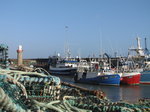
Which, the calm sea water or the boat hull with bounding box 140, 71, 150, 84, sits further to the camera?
the boat hull with bounding box 140, 71, 150, 84

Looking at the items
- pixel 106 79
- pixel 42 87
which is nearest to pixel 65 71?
pixel 106 79

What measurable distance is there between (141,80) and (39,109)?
23.9 metres

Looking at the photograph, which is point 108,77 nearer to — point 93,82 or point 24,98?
point 93,82

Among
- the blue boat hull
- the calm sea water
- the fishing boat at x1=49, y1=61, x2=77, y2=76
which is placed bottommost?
the calm sea water

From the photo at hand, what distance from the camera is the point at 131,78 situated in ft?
76.3

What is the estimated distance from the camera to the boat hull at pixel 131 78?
75.9ft

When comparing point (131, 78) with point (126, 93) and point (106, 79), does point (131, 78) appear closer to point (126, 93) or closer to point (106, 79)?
point (106, 79)

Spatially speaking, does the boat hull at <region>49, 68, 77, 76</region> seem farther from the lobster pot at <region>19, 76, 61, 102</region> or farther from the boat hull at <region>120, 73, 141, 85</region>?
the lobster pot at <region>19, 76, 61, 102</region>

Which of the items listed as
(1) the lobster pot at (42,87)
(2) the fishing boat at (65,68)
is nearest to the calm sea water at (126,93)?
(1) the lobster pot at (42,87)

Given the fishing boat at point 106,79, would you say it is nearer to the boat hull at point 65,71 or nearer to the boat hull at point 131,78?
the boat hull at point 131,78

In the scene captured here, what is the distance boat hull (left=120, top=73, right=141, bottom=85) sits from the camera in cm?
2314

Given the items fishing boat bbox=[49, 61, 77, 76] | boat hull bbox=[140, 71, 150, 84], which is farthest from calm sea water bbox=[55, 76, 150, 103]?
fishing boat bbox=[49, 61, 77, 76]

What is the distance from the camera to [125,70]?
24500mm

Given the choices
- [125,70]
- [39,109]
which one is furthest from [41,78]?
[125,70]
